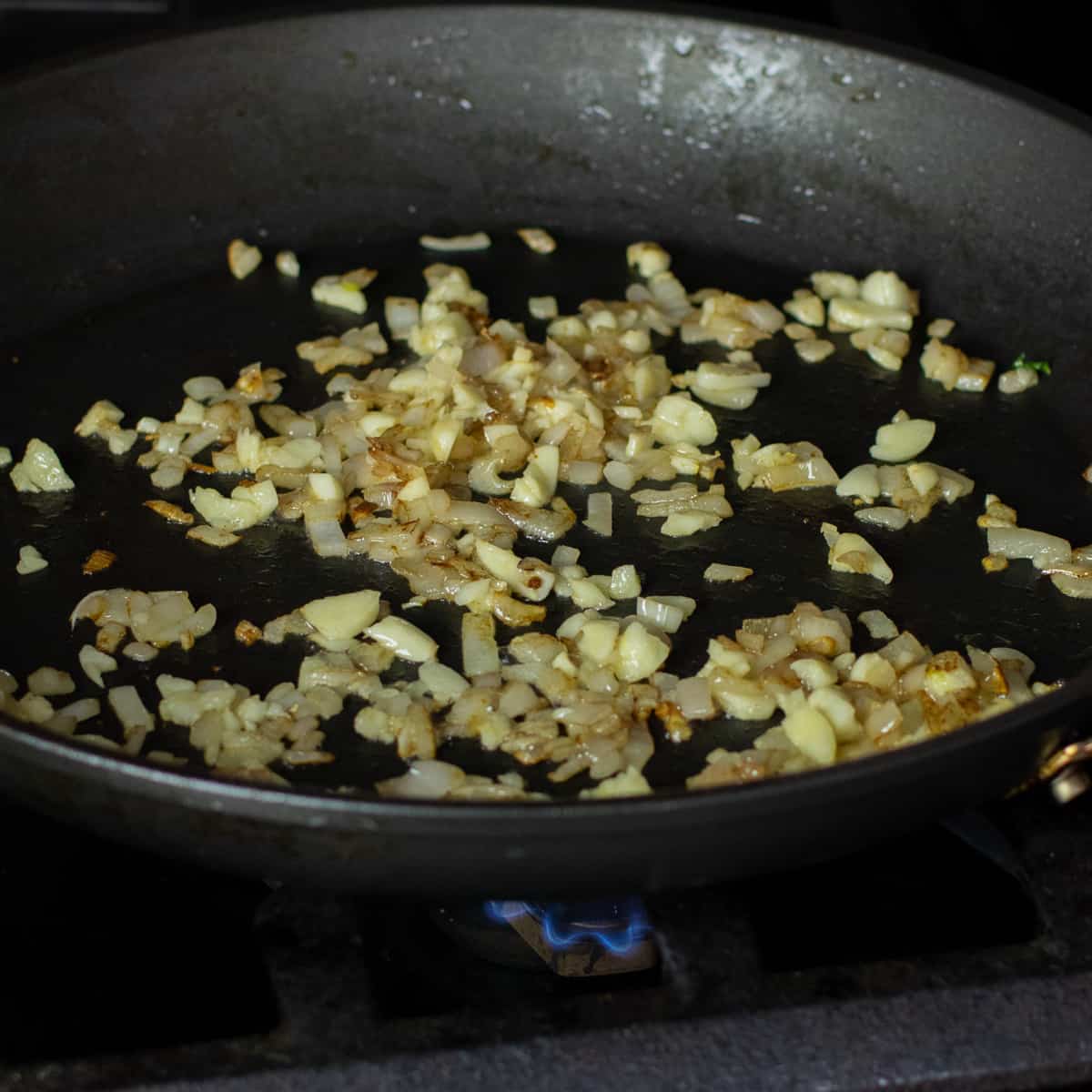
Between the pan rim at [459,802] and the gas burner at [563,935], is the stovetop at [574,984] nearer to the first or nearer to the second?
the gas burner at [563,935]

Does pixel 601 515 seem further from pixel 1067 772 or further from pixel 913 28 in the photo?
pixel 913 28

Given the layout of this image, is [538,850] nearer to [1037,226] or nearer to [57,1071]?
[57,1071]

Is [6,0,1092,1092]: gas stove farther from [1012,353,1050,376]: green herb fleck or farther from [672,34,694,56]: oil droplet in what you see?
[672,34,694,56]: oil droplet

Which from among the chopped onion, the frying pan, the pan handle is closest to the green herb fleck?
the frying pan

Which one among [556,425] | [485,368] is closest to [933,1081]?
[556,425]

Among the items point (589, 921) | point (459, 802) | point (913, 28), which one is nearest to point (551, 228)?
point (913, 28)

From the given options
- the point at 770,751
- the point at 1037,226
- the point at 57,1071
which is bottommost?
the point at 57,1071

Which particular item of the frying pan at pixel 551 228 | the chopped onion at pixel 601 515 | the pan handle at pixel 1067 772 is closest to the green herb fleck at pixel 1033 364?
the frying pan at pixel 551 228
